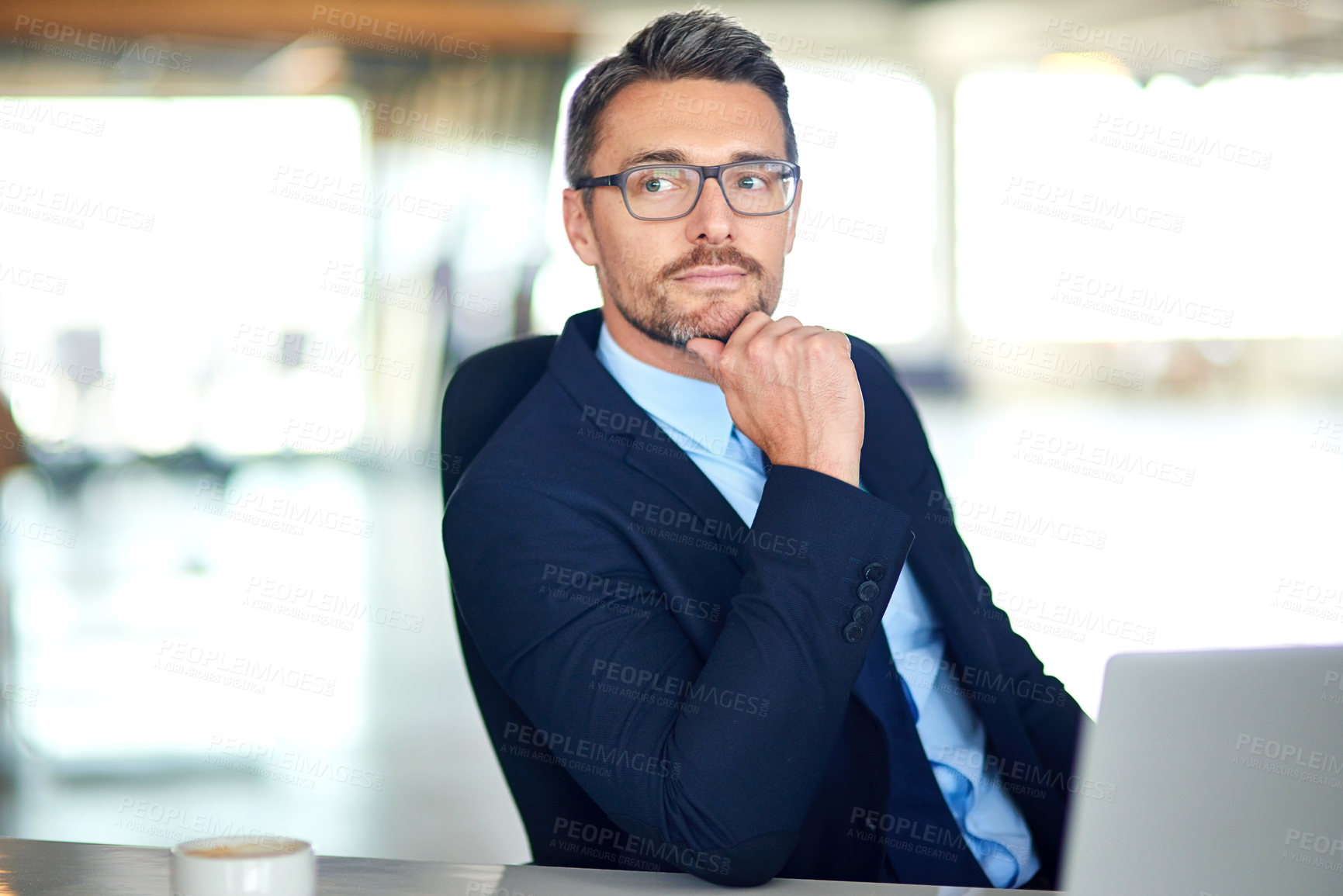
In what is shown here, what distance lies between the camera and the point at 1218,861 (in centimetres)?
70

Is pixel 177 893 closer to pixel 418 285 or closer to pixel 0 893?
pixel 0 893

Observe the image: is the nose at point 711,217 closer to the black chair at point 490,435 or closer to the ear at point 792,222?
the ear at point 792,222

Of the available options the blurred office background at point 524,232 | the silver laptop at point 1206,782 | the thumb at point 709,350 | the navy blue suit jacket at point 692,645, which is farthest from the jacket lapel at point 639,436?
the blurred office background at point 524,232

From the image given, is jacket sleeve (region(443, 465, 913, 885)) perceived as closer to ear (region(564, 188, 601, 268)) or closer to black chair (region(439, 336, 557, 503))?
black chair (region(439, 336, 557, 503))

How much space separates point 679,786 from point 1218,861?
0.50m

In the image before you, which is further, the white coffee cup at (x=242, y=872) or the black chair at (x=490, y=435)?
the black chair at (x=490, y=435)

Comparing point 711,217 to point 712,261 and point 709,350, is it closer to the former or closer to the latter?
point 712,261

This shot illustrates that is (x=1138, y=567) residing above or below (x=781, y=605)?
below

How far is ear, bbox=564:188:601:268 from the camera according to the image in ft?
5.16

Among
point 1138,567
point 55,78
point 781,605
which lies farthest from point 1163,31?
point 781,605

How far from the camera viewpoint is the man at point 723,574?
1.09 m

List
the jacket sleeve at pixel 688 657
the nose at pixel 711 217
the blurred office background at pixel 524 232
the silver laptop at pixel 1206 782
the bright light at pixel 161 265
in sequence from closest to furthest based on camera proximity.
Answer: the silver laptop at pixel 1206 782
the jacket sleeve at pixel 688 657
the nose at pixel 711 217
the blurred office background at pixel 524 232
the bright light at pixel 161 265

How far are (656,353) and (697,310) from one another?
0.10 meters

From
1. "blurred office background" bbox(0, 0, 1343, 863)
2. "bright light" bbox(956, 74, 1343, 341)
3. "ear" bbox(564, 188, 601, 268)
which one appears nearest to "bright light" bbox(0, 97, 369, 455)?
"blurred office background" bbox(0, 0, 1343, 863)
